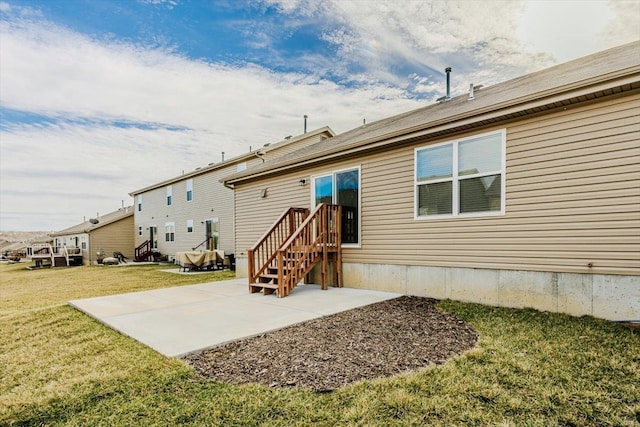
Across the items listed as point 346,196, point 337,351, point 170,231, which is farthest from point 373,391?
point 170,231

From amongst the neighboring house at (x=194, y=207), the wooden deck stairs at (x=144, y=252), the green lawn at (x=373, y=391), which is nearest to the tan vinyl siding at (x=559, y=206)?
the green lawn at (x=373, y=391)

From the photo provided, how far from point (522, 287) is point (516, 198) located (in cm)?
136

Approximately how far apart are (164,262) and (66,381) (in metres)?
19.2

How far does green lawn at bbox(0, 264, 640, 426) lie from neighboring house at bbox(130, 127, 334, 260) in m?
10.3

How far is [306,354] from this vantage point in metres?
3.42

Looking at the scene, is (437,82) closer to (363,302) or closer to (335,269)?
(335,269)

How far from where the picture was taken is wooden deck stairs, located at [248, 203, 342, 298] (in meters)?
6.56

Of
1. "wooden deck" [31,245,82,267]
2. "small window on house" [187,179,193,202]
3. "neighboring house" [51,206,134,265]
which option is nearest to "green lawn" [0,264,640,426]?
"small window on house" [187,179,193,202]

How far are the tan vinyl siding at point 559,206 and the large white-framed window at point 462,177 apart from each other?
0.12 metres

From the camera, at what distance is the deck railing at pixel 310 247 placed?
257 inches

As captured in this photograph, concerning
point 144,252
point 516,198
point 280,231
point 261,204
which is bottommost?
point 144,252

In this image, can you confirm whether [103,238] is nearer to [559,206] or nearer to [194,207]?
[194,207]

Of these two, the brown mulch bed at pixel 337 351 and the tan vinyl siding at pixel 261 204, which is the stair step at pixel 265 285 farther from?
the tan vinyl siding at pixel 261 204

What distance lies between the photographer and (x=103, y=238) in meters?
23.4
